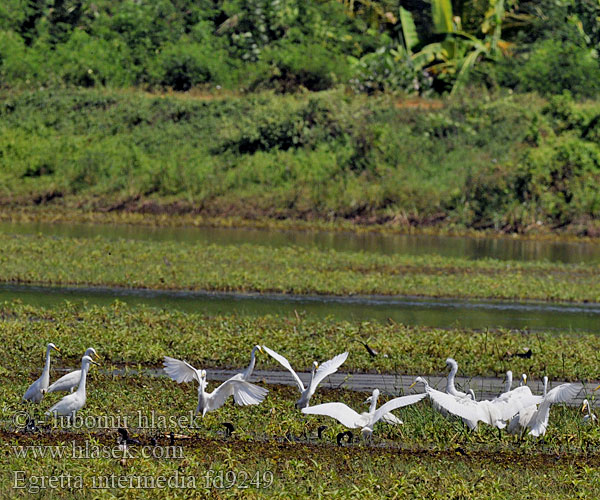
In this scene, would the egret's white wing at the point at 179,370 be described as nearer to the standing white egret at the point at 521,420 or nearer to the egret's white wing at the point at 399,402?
the egret's white wing at the point at 399,402

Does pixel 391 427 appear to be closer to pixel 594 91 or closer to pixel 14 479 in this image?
pixel 14 479

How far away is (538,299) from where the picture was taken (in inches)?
894

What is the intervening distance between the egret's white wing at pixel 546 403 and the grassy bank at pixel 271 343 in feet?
13.1

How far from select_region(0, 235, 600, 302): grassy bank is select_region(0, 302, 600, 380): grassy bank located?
4759mm

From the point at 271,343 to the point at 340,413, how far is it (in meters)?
5.64

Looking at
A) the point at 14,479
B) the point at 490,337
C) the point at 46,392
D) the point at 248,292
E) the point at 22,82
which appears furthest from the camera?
the point at 22,82

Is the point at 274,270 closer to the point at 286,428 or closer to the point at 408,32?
the point at 286,428

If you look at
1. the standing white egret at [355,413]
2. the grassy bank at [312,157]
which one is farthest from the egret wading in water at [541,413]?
the grassy bank at [312,157]

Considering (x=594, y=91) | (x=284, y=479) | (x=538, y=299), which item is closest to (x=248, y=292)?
(x=538, y=299)

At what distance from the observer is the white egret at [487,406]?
1008 centimetres

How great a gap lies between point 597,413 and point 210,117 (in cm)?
3387

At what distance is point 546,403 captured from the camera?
1031 centimetres

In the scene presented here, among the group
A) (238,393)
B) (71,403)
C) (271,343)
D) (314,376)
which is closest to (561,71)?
(271,343)

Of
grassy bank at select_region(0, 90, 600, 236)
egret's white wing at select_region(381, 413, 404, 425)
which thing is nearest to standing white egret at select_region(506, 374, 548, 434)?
egret's white wing at select_region(381, 413, 404, 425)
